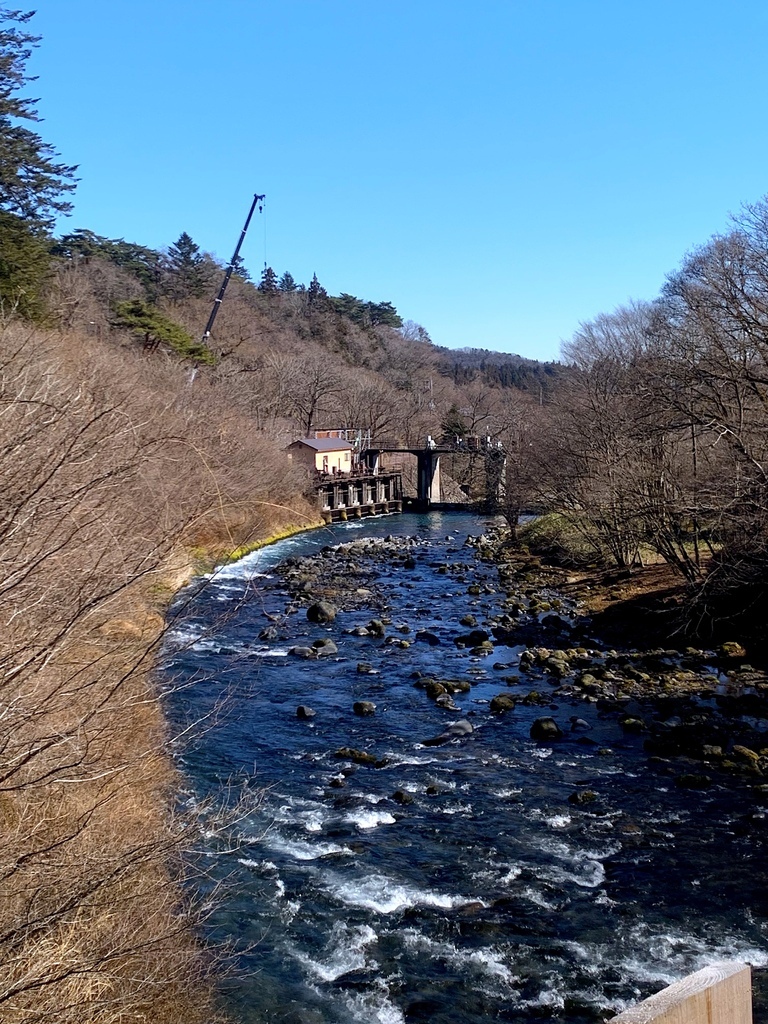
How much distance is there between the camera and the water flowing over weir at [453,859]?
303 inches

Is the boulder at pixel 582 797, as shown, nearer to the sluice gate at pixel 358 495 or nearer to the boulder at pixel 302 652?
the boulder at pixel 302 652

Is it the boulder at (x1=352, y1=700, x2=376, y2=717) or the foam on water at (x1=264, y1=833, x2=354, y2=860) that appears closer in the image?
the foam on water at (x1=264, y1=833, x2=354, y2=860)

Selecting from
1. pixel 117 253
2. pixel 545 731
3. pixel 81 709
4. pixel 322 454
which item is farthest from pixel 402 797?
pixel 117 253

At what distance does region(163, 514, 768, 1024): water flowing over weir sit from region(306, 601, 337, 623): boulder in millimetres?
5820

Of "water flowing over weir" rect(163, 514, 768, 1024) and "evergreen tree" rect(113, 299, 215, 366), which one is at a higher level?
"evergreen tree" rect(113, 299, 215, 366)

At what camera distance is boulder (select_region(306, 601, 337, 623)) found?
22.9 metres

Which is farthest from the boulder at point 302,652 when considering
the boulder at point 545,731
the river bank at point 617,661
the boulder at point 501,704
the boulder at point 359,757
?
the boulder at point 545,731

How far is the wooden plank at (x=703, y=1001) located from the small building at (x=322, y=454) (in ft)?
163

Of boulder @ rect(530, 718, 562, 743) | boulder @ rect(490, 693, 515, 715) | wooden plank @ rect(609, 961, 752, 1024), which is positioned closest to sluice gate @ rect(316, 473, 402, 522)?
boulder @ rect(490, 693, 515, 715)

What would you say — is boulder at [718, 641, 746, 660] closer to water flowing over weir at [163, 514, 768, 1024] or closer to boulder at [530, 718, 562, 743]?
water flowing over weir at [163, 514, 768, 1024]

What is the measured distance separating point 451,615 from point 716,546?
8382mm

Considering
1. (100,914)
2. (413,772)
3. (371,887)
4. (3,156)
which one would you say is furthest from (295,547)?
(100,914)

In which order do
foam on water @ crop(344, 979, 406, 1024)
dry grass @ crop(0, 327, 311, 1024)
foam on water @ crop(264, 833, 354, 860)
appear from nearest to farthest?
dry grass @ crop(0, 327, 311, 1024) < foam on water @ crop(344, 979, 406, 1024) < foam on water @ crop(264, 833, 354, 860)

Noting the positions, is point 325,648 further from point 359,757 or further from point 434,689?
point 359,757
